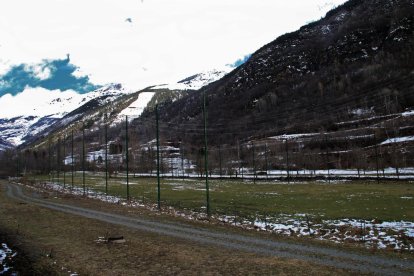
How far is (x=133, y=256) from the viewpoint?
863 inches

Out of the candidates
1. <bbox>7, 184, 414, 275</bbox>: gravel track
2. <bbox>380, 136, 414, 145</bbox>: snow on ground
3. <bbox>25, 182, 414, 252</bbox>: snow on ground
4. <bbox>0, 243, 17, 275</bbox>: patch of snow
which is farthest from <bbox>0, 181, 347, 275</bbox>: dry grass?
<bbox>380, 136, 414, 145</bbox>: snow on ground

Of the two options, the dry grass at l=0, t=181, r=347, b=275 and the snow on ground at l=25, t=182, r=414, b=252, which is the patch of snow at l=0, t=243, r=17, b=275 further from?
the snow on ground at l=25, t=182, r=414, b=252

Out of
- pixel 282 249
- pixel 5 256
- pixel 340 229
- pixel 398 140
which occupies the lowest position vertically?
pixel 340 229

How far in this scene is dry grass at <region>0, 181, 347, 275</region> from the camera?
18.6 metres

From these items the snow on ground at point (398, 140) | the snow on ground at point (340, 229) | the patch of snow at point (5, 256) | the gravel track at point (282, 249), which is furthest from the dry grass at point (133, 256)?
the snow on ground at point (398, 140)

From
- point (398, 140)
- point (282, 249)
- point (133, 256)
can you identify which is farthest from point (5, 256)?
point (398, 140)

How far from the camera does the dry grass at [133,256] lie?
61.0ft

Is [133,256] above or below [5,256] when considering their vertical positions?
below

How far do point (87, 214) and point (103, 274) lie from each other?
83.1 feet

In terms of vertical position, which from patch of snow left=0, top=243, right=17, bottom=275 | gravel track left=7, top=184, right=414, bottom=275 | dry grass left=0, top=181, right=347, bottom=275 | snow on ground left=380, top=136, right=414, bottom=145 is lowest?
Answer: gravel track left=7, top=184, right=414, bottom=275

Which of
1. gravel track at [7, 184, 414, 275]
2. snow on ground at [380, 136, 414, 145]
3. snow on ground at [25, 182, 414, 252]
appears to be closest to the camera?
gravel track at [7, 184, 414, 275]

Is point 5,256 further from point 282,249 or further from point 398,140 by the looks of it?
point 398,140

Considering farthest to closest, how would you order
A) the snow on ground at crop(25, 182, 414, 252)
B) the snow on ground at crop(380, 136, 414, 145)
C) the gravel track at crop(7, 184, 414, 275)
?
the snow on ground at crop(380, 136, 414, 145), the snow on ground at crop(25, 182, 414, 252), the gravel track at crop(7, 184, 414, 275)

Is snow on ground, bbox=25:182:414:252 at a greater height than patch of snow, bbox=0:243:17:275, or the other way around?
patch of snow, bbox=0:243:17:275
